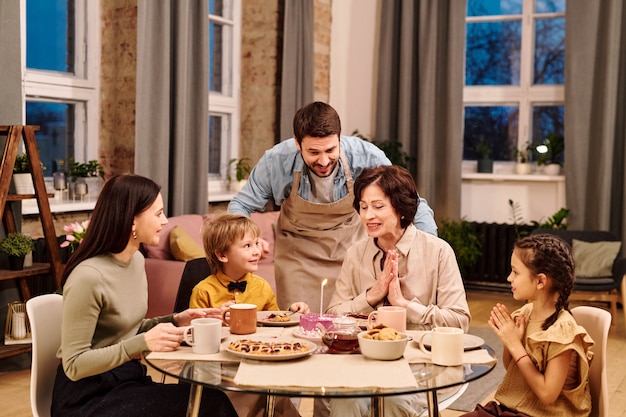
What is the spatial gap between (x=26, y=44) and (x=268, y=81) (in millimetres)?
2331

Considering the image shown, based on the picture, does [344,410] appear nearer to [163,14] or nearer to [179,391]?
[179,391]

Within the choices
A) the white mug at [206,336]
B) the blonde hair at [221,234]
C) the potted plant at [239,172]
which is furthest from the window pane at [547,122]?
the white mug at [206,336]

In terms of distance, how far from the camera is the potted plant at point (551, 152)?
7169 mm

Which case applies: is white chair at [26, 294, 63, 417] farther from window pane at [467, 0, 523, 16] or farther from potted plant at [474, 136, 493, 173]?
window pane at [467, 0, 523, 16]

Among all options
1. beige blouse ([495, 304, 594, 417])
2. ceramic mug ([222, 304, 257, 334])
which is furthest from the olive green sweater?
beige blouse ([495, 304, 594, 417])

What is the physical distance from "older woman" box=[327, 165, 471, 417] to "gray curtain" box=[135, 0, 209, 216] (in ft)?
9.88

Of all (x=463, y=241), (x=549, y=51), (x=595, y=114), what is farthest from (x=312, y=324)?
(x=549, y=51)

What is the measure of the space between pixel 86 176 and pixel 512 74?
4.10m

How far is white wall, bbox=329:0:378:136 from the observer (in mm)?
7836

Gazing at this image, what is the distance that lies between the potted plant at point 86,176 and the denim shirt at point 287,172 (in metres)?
2.37

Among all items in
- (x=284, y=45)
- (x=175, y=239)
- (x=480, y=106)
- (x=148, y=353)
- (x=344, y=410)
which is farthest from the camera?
(x=480, y=106)

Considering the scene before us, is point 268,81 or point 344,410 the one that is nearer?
point 344,410

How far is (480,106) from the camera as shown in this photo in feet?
25.2

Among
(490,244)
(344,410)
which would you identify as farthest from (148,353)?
(490,244)
